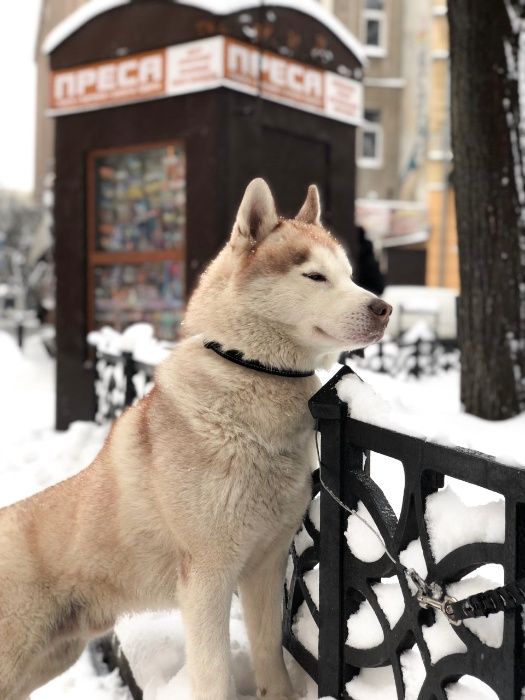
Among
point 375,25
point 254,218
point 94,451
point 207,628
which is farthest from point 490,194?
point 375,25

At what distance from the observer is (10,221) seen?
50.9 m

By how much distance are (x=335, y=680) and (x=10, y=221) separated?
171 feet

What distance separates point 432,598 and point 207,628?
82cm

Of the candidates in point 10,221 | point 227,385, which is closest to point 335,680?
point 227,385

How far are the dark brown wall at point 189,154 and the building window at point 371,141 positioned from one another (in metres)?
20.9

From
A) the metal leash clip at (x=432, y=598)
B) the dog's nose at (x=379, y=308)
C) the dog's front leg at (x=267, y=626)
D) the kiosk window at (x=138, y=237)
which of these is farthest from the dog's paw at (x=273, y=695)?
the kiosk window at (x=138, y=237)

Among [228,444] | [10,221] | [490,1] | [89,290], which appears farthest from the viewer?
[10,221]

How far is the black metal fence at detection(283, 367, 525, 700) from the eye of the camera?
1.82 meters

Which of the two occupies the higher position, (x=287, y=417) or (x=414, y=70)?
(x=414, y=70)

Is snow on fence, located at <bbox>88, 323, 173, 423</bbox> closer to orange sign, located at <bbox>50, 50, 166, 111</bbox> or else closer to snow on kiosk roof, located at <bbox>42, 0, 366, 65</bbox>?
orange sign, located at <bbox>50, 50, 166, 111</bbox>

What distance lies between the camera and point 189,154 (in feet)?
26.4

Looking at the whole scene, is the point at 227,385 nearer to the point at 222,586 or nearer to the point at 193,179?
the point at 222,586

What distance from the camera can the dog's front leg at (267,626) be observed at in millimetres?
→ 2855

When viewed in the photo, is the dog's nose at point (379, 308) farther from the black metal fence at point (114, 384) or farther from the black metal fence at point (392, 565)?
the black metal fence at point (114, 384)
